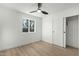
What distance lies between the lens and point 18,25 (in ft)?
13.3

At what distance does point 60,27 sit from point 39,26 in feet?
7.15

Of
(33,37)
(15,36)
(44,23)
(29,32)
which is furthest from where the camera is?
(44,23)

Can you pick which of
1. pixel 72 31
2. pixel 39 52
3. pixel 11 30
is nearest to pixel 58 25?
pixel 72 31

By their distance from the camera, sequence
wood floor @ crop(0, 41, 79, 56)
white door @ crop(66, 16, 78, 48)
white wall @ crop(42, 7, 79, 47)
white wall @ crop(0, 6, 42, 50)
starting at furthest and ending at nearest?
1. white door @ crop(66, 16, 78, 48)
2. white wall @ crop(42, 7, 79, 47)
3. white wall @ crop(0, 6, 42, 50)
4. wood floor @ crop(0, 41, 79, 56)

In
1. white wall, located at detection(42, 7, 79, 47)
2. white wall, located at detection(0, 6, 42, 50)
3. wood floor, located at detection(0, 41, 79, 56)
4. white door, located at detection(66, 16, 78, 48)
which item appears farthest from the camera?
white door, located at detection(66, 16, 78, 48)

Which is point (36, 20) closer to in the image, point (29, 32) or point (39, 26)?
point (39, 26)

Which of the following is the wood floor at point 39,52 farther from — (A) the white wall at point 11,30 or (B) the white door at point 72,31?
(B) the white door at point 72,31

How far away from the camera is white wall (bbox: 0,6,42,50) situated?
327cm

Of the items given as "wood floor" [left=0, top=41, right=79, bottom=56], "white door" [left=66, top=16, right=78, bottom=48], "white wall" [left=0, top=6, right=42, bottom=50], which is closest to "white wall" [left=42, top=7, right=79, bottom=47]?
"white door" [left=66, top=16, right=78, bottom=48]

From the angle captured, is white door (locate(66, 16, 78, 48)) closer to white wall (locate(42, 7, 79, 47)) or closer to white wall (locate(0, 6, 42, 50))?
white wall (locate(42, 7, 79, 47))

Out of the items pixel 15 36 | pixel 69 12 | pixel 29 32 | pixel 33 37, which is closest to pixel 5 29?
pixel 15 36

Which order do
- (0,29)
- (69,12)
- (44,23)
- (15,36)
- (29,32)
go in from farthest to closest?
(44,23) < (29,32) < (15,36) < (69,12) < (0,29)

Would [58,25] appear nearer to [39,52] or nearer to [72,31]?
[72,31]

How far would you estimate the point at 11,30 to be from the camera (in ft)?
11.9
